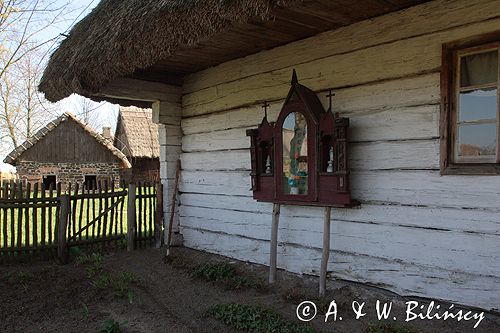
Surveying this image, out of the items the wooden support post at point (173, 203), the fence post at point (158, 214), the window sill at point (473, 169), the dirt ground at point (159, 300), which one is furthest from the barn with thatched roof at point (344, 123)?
the fence post at point (158, 214)

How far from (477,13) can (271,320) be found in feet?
8.92

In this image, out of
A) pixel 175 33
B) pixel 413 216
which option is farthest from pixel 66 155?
pixel 413 216

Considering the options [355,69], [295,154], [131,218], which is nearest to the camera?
[355,69]

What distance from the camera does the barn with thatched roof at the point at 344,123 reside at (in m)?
2.89

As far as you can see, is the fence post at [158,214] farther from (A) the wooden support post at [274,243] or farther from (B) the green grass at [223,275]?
(A) the wooden support post at [274,243]

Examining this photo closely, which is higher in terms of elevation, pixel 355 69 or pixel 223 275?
pixel 355 69

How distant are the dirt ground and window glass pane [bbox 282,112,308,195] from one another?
94 centimetres

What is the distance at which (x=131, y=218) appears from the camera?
5.96 m

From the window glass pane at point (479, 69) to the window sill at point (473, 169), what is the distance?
60 cm

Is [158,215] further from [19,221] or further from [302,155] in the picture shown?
[302,155]

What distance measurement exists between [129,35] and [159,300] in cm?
258

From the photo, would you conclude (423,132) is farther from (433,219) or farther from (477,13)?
(477,13)

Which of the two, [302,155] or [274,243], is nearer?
[302,155]

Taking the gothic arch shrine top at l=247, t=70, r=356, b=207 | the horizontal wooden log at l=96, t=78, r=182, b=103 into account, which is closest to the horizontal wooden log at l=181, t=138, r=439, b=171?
the gothic arch shrine top at l=247, t=70, r=356, b=207
